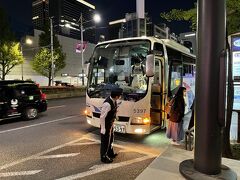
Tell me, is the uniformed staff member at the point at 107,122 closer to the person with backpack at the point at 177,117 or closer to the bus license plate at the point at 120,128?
the bus license plate at the point at 120,128

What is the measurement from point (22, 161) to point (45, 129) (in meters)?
3.70

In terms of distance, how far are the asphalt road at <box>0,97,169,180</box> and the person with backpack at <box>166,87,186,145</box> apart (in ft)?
1.41

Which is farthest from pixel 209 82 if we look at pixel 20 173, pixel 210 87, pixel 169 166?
pixel 20 173

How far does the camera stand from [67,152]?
6.70 m

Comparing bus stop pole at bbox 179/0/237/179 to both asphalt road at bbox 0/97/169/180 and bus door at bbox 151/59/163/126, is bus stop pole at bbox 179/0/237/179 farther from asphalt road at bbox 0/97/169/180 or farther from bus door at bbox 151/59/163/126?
bus door at bbox 151/59/163/126

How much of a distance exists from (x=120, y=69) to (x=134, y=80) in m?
0.66

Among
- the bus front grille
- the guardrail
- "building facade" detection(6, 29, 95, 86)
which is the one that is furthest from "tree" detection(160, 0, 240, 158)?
"building facade" detection(6, 29, 95, 86)

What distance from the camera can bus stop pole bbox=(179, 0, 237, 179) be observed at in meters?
3.92

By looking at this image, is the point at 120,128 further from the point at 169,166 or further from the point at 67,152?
the point at 169,166

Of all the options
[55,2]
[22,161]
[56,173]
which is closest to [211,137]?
[56,173]

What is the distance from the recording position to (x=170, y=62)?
8555mm

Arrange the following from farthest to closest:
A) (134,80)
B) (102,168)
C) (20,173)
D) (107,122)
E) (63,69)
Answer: (63,69) → (134,80) → (107,122) → (102,168) → (20,173)

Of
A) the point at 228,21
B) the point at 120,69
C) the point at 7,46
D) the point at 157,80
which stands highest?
the point at 7,46

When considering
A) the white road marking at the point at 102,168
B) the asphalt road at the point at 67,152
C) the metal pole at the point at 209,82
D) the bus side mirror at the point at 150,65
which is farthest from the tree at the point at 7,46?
the metal pole at the point at 209,82
